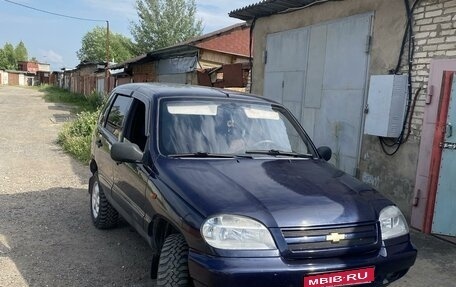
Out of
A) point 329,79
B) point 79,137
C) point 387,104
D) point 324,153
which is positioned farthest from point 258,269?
point 79,137

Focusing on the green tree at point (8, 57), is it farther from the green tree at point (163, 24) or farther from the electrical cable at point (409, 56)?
the electrical cable at point (409, 56)

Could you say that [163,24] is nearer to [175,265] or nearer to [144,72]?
[144,72]

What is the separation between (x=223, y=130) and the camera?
12.5ft

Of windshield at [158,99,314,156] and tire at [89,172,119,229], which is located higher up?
windshield at [158,99,314,156]

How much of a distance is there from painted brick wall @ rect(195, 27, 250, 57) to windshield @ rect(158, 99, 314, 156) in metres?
12.9

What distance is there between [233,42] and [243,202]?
1638 cm

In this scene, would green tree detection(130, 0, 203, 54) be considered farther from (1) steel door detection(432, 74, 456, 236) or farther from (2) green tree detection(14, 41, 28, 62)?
(2) green tree detection(14, 41, 28, 62)

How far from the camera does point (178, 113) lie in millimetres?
3838

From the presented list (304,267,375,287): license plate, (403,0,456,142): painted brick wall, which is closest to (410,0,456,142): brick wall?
(403,0,456,142): painted brick wall

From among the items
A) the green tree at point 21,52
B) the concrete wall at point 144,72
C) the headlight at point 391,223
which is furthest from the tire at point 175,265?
the green tree at point 21,52

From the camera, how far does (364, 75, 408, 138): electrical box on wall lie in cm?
575

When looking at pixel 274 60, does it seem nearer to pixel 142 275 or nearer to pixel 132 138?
pixel 132 138

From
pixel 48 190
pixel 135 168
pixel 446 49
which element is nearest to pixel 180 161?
pixel 135 168

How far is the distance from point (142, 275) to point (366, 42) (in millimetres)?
4534
